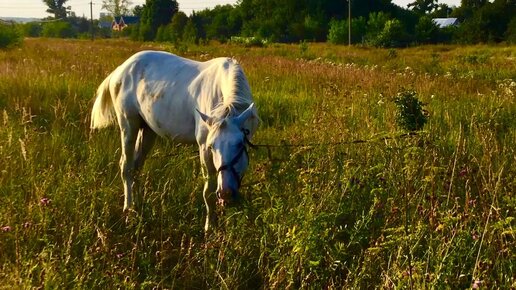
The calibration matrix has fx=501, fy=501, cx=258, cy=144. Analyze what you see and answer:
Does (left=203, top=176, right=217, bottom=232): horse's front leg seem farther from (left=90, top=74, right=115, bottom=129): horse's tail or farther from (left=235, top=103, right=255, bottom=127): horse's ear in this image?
(left=90, top=74, right=115, bottom=129): horse's tail

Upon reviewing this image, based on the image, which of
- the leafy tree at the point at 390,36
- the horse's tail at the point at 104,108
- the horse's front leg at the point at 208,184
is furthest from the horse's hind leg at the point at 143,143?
the leafy tree at the point at 390,36

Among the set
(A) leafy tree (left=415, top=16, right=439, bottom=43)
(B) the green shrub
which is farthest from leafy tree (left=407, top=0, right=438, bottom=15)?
→ (B) the green shrub

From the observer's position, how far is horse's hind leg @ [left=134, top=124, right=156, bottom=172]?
5.13 meters

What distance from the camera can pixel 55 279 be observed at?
2736 mm

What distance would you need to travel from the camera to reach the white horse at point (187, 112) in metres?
3.33

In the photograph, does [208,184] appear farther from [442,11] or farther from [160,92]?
[442,11]

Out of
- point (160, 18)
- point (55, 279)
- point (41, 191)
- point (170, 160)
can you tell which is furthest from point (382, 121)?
point (160, 18)

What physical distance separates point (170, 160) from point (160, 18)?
227ft

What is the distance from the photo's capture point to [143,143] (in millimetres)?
5195

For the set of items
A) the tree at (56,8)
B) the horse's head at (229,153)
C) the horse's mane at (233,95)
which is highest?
A: the tree at (56,8)

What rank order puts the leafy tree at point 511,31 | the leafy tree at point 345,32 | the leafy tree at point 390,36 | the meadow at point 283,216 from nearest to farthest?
the meadow at point 283,216 < the leafy tree at point 511,31 < the leafy tree at point 390,36 < the leafy tree at point 345,32

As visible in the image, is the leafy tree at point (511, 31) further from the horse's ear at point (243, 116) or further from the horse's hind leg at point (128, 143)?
the horse's ear at point (243, 116)

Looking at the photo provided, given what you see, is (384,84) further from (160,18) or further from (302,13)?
(160,18)

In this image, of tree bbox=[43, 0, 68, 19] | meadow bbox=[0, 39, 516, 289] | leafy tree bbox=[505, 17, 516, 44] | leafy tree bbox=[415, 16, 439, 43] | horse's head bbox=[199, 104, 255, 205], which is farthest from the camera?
tree bbox=[43, 0, 68, 19]
